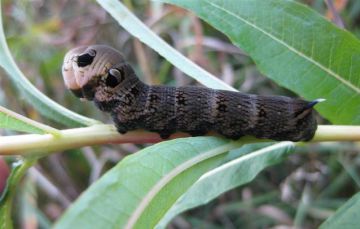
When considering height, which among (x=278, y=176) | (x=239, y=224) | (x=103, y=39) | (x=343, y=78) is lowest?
(x=239, y=224)

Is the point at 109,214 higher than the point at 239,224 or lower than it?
higher

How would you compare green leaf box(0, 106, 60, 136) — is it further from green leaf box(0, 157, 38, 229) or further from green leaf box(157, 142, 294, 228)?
green leaf box(157, 142, 294, 228)

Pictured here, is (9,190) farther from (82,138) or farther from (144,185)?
(144,185)

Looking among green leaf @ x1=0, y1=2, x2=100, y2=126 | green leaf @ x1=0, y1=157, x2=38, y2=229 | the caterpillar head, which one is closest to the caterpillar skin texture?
the caterpillar head

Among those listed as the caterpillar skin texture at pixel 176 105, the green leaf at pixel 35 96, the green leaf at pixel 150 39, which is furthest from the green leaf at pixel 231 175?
the green leaf at pixel 35 96

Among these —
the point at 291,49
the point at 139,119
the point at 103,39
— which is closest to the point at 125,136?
the point at 139,119

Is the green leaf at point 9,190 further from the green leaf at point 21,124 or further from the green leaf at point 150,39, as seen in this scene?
the green leaf at point 150,39

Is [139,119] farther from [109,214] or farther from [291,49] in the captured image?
[109,214]
